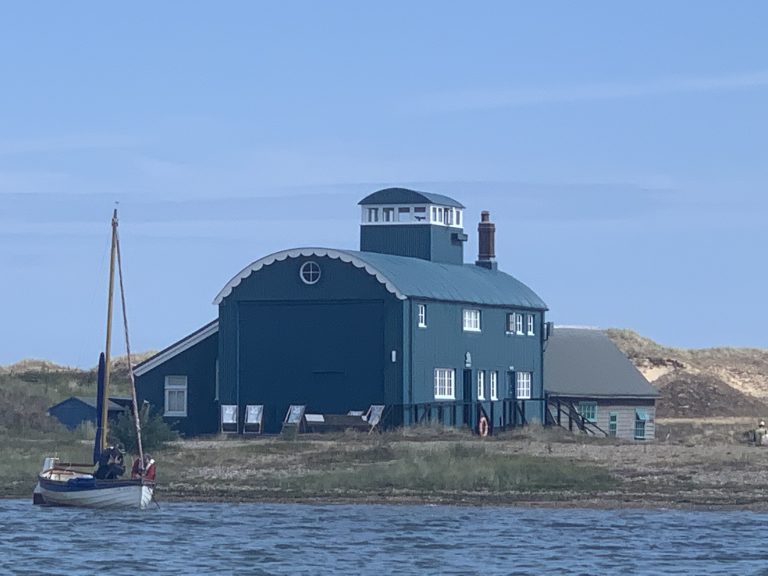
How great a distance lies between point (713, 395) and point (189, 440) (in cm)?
4065

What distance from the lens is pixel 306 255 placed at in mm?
62062

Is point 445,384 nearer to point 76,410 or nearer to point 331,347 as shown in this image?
point 331,347

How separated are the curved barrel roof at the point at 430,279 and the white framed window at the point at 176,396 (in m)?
3.63

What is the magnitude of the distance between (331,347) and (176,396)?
6256 mm

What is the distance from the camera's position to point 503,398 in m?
69.6

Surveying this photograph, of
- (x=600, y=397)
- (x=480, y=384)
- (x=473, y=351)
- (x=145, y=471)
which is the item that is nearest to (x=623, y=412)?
(x=600, y=397)

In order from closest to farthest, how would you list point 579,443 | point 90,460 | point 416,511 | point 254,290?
point 416,511, point 90,460, point 579,443, point 254,290

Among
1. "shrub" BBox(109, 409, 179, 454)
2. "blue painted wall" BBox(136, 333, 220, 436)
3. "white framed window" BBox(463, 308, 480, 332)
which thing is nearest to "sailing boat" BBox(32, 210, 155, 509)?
"shrub" BBox(109, 409, 179, 454)

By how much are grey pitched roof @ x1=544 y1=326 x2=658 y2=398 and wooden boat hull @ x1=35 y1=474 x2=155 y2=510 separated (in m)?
31.9

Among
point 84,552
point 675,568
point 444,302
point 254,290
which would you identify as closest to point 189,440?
point 254,290

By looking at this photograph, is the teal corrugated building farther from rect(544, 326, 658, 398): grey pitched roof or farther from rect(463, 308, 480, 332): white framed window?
rect(544, 326, 658, 398): grey pitched roof

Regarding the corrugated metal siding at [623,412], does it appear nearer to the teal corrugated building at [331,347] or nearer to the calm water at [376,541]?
the teal corrugated building at [331,347]

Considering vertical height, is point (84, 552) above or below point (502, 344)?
below

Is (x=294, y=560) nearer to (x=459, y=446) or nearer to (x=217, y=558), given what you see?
(x=217, y=558)
